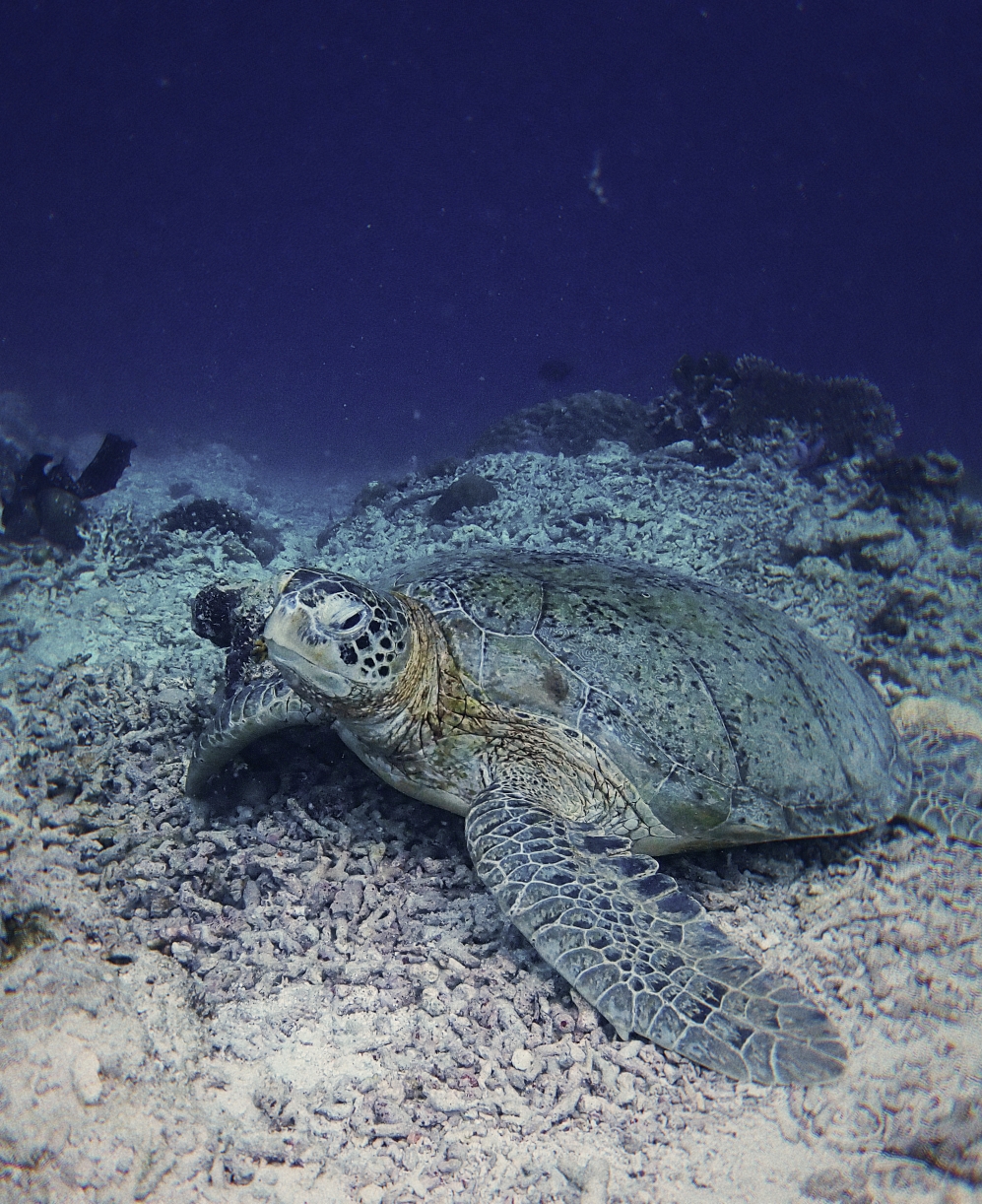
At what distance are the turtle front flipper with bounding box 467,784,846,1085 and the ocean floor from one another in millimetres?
90

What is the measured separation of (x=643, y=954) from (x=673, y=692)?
1.05 m

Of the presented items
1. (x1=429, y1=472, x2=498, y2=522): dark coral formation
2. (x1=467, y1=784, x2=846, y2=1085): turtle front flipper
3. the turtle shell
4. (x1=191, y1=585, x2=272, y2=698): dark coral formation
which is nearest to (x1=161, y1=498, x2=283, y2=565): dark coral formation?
(x1=429, y1=472, x2=498, y2=522): dark coral formation

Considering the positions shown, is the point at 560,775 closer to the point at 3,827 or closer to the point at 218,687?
the point at 218,687

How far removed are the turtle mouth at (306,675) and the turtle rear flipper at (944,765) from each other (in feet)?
9.23

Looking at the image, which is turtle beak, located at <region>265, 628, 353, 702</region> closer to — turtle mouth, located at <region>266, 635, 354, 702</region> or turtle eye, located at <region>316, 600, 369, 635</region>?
turtle mouth, located at <region>266, 635, 354, 702</region>

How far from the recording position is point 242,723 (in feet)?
8.32

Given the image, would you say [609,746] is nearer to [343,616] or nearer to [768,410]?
[343,616]

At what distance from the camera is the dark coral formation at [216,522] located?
719cm

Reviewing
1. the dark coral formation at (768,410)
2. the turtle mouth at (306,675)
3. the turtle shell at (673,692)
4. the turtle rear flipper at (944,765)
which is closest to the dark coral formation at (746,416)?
the dark coral formation at (768,410)

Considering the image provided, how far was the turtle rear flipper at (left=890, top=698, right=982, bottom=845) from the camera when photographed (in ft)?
10.2

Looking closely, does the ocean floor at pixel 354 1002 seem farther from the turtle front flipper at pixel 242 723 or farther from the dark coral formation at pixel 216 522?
the dark coral formation at pixel 216 522

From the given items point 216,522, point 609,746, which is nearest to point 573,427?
point 216,522

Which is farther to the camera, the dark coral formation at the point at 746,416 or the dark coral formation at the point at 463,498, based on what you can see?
the dark coral formation at the point at 746,416

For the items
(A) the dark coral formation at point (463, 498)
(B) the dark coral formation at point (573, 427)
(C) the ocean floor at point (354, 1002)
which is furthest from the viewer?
(B) the dark coral formation at point (573, 427)
